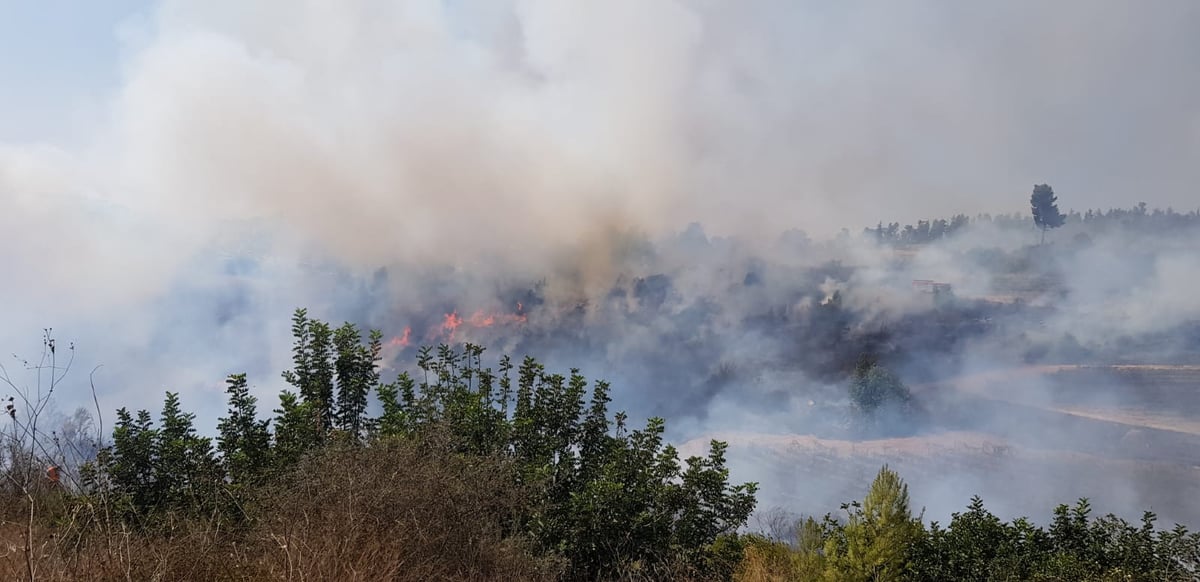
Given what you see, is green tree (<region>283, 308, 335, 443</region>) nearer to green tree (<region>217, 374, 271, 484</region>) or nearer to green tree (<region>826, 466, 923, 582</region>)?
green tree (<region>217, 374, 271, 484</region>)

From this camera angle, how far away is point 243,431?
56.1 feet

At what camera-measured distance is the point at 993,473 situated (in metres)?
50.8

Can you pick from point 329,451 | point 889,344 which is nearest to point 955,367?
point 889,344

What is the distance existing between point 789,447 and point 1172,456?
28431mm

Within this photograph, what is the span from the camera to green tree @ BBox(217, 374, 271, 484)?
16.5 m

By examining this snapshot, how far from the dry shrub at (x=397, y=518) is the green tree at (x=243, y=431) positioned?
150 inches

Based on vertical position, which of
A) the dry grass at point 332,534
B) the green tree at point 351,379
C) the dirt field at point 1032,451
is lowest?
the dry grass at point 332,534

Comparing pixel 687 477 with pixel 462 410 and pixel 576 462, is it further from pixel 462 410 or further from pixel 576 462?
pixel 462 410

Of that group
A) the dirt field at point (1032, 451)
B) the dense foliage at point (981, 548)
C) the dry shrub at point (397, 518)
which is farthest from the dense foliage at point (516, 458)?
the dirt field at point (1032, 451)

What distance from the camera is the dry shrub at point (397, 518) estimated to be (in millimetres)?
8492

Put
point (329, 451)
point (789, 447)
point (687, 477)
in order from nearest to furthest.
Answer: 1. point (329, 451)
2. point (687, 477)
3. point (789, 447)

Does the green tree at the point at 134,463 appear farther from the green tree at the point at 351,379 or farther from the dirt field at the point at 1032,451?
the dirt field at the point at 1032,451

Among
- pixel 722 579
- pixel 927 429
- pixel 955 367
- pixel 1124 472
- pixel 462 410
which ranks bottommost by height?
pixel 722 579

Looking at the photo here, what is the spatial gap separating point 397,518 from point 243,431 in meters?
8.73
